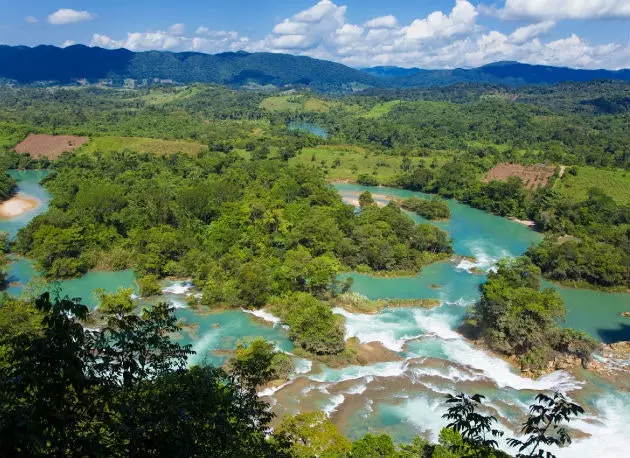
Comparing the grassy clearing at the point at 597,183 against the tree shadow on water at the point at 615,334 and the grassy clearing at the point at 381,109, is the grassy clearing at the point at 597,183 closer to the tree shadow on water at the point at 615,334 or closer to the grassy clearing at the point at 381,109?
the tree shadow on water at the point at 615,334

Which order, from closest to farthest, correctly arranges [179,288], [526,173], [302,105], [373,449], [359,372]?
[373,449] < [359,372] < [179,288] < [526,173] < [302,105]

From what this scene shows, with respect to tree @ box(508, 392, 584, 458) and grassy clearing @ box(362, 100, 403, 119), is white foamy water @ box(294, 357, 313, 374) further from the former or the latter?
grassy clearing @ box(362, 100, 403, 119)

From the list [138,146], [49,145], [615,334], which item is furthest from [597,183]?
[49,145]

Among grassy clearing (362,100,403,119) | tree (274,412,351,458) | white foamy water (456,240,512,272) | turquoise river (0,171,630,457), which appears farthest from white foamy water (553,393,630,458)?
grassy clearing (362,100,403,119)

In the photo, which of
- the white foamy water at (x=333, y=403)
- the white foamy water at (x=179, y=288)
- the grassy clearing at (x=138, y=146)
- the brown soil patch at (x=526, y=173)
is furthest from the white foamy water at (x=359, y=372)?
the grassy clearing at (x=138, y=146)

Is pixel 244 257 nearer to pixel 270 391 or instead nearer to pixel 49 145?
pixel 270 391
